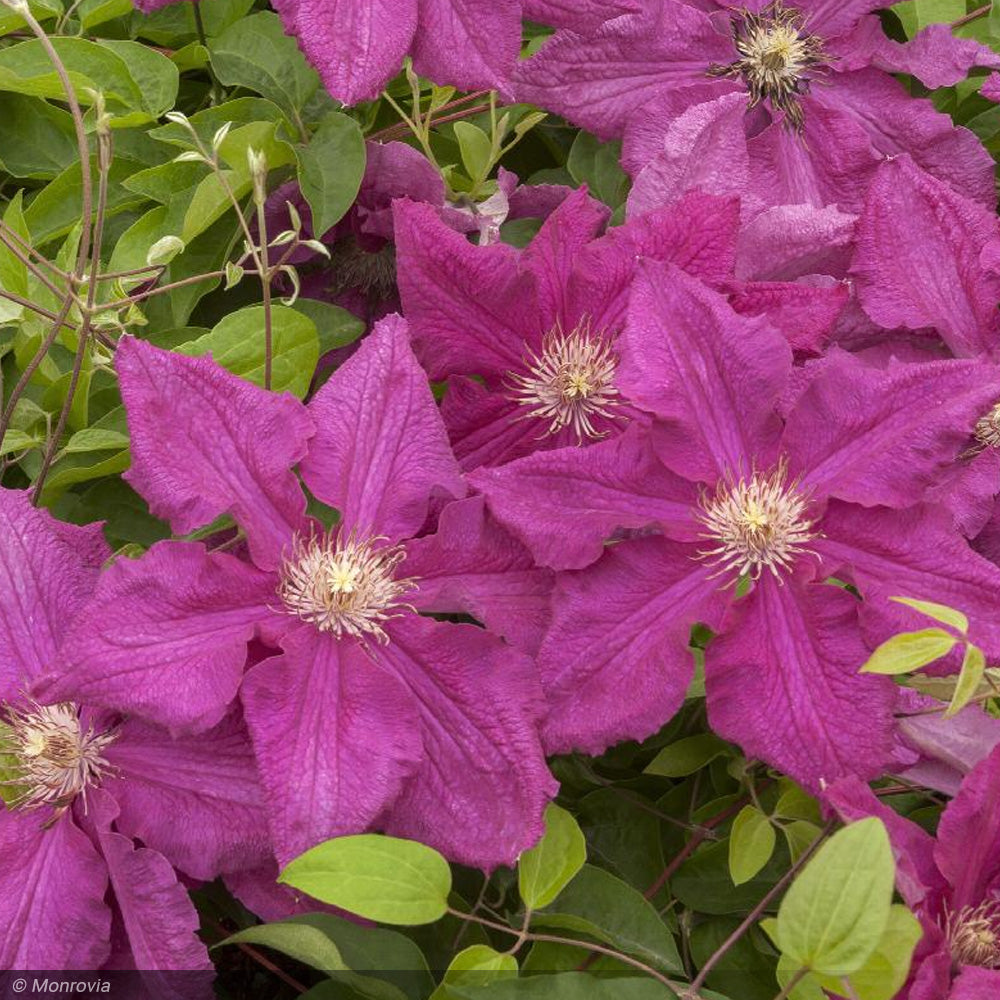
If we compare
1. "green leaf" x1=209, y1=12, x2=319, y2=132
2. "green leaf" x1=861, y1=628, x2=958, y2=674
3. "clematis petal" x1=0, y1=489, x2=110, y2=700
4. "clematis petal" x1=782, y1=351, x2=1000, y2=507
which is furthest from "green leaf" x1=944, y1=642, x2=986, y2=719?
"green leaf" x1=209, y1=12, x2=319, y2=132

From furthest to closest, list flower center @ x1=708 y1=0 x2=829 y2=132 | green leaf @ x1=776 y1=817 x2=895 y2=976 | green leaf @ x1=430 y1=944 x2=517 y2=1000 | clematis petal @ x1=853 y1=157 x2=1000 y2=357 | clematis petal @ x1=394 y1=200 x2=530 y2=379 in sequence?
1. flower center @ x1=708 y1=0 x2=829 y2=132
2. clematis petal @ x1=853 y1=157 x2=1000 y2=357
3. clematis petal @ x1=394 y1=200 x2=530 y2=379
4. green leaf @ x1=430 y1=944 x2=517 y2=1000
5. green leaf @ x1=776 y1=817 x2=895 y2=976

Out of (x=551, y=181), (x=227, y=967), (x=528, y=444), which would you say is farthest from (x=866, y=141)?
(x=227, y=967)

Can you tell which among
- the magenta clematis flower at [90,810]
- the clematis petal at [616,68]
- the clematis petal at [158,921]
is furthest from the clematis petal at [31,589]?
the clematis petal at [616,68]

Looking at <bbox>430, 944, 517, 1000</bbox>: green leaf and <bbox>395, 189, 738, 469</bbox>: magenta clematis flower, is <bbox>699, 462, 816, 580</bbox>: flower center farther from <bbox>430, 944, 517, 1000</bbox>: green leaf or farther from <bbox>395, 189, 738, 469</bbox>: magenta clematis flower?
<bbox>430, 944, 517, 1000</bbox>: green leaf

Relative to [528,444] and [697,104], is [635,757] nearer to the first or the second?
[528,444]

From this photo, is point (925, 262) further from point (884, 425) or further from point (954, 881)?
point (954, 881)

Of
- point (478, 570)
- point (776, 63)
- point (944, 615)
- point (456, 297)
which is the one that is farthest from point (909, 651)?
point (776, 63)
